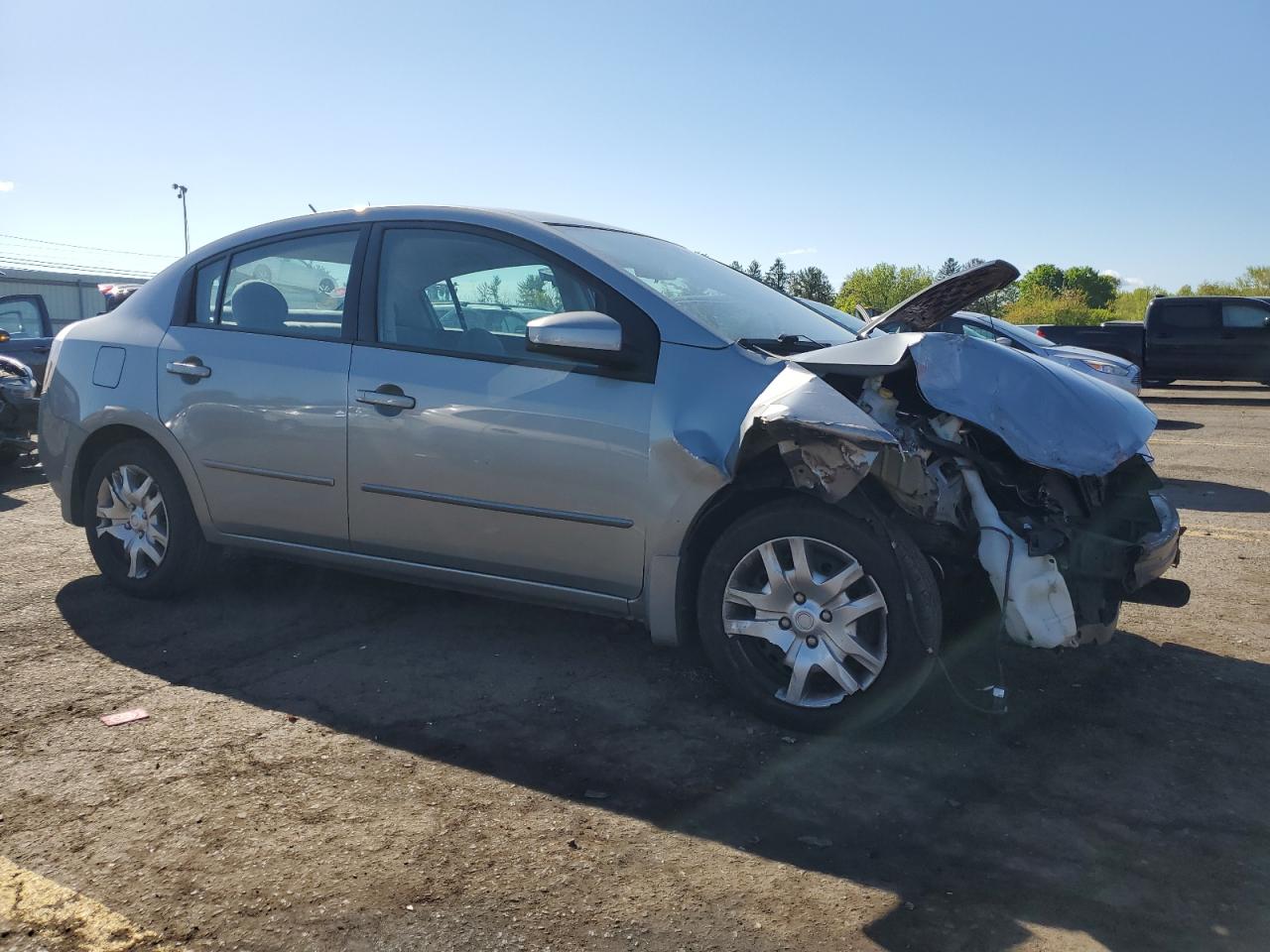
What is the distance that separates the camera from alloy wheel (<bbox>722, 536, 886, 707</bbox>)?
3.61m

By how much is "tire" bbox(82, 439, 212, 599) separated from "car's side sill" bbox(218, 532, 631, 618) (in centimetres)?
18

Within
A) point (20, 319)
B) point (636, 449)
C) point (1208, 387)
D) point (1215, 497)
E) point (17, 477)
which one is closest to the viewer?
point (636, 449)

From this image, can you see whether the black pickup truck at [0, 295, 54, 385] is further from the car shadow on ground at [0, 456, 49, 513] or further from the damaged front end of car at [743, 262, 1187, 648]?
the damaged front end of car at [743, 262, 1187, 648]

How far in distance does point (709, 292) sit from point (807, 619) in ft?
4.97

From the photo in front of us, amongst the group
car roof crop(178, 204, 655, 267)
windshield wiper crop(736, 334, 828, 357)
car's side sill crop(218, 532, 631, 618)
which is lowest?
car's side sill crop(218, 532, 631, 618)

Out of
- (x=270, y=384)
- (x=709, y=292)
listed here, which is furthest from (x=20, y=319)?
(x=709, y=292)

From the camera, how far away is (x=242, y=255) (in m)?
5.04

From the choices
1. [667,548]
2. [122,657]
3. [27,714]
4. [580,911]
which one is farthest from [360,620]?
[580,911]

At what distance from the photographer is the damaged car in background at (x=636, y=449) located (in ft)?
11.8

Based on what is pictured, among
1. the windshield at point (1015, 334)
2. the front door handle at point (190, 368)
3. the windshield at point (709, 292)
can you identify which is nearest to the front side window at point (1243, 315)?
the windshield at point (1015, 334)

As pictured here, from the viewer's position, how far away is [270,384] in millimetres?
4637

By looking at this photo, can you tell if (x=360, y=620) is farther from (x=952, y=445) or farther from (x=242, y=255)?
(x=952, y=445)

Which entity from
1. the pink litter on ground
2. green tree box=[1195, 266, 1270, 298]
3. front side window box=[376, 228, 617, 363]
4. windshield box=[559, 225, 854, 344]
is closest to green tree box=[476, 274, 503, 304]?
front side window box=[376, 228, 617, 363]

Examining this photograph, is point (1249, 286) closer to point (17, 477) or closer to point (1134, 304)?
point (1134, 304)
